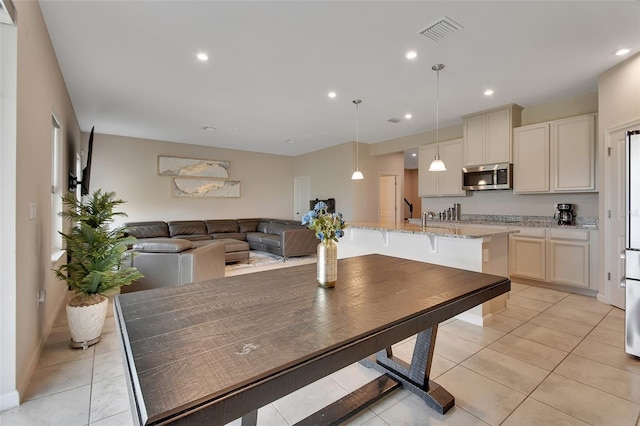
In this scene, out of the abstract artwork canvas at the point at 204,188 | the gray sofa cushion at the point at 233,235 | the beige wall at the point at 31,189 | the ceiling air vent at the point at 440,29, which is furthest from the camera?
the abstract artwork canvas at the point at 204,188

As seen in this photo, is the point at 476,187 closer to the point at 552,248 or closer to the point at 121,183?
the point at 552,248

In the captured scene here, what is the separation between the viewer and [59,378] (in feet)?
6.70

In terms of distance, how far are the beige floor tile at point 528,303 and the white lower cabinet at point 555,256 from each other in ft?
2.23

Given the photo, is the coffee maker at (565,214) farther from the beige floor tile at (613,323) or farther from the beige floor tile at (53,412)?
the beige floor tile at (53,412)

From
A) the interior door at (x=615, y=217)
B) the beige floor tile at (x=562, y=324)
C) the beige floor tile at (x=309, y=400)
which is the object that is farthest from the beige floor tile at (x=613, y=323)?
the beige floor tile at (x=309, y=400)

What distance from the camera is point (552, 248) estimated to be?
4078 mm

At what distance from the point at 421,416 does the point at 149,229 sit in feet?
20.9

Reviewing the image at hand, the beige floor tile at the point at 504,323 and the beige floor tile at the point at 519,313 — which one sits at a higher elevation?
the beige floor tile at the point at 519,313

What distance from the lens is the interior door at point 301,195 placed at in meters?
8.46

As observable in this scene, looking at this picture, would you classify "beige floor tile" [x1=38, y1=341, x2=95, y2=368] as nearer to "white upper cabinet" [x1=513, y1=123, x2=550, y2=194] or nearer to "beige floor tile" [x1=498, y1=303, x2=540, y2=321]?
"beige floor tile" [x1=498, y1=303, x2=540, y2=321]

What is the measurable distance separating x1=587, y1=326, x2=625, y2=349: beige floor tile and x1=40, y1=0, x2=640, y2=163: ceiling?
2.77 m

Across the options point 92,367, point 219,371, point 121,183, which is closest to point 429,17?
point 219,371

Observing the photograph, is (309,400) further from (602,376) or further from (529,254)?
(529,254)

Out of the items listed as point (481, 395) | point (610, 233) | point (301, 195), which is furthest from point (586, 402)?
point (301, 195)
